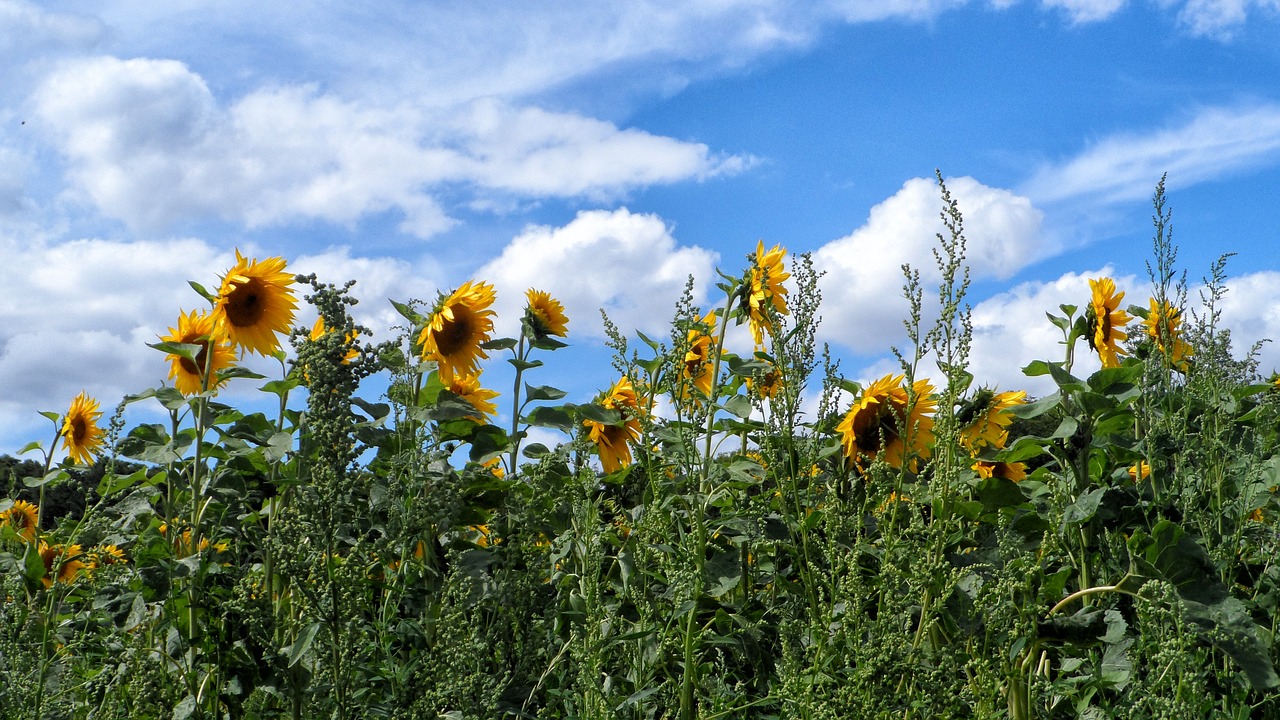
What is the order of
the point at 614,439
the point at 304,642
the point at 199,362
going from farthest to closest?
the point at 614,439 → the point at 199,362 → the point at 304,642

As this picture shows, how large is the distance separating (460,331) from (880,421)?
1644 mm

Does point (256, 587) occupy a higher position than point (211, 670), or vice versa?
point (256, 587)

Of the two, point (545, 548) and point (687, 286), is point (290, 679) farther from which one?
point (687, 286)

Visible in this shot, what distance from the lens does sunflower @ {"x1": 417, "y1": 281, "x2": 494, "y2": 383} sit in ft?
12.7

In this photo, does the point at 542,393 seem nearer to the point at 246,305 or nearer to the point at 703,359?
the point at 703,359

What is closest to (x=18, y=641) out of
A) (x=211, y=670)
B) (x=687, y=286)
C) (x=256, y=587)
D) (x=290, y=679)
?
(x=211, y=670)

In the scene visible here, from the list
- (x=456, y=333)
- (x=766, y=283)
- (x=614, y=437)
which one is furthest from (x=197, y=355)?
(x=766, y=283)

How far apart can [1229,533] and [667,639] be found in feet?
6.51

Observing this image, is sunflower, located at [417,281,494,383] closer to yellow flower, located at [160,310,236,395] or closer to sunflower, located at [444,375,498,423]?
sunflower, located at [444,375,498,423]

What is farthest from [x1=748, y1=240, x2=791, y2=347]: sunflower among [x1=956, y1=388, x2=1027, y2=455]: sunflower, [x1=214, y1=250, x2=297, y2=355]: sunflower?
[x1=214, y1=250, x2=297, y2=355]: sunflower

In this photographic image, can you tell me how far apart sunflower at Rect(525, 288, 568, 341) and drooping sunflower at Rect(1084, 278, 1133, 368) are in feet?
6.50

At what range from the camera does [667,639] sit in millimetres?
2295

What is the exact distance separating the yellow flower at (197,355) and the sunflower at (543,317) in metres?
1.17

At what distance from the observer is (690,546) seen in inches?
94.1
